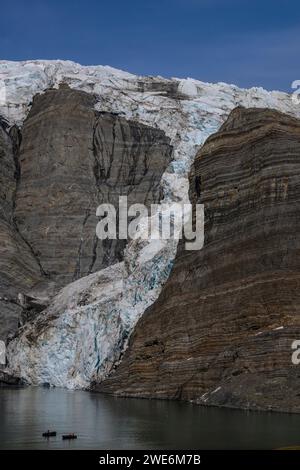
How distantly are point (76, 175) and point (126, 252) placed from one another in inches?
746

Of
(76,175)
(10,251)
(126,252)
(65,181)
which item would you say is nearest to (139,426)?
(126,252)

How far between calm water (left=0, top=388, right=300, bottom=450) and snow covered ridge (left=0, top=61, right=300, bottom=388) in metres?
17.2

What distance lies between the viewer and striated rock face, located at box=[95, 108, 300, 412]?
63.2 m

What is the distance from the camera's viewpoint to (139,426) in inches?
2089

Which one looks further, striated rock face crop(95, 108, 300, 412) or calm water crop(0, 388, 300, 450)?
striated rock face crop(95, 108, 300, 412)

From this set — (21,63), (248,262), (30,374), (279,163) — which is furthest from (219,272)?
(21,63)

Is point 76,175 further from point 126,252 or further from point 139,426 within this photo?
point 139,426

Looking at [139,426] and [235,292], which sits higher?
[235,292]

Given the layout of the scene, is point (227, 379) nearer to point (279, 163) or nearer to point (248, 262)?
point (248, 262)

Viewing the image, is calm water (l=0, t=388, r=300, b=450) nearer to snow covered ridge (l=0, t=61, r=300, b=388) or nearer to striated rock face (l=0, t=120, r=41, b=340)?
snow covered ridge (l=0, t=61, r=300, b=388)

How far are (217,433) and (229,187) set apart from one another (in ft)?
107

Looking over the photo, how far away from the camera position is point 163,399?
7169 cm

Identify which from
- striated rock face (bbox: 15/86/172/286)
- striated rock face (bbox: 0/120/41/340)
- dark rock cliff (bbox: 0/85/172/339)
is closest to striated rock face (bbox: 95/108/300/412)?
striated rock face (bbox: 0/120/41/340)

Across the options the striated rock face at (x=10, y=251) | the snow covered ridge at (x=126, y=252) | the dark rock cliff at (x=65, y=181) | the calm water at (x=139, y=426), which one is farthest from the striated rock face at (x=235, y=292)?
the dark rock cliff at (x=65, y=181)
